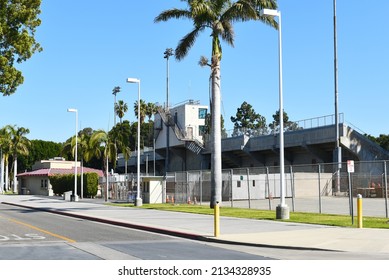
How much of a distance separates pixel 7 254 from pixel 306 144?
161 feet

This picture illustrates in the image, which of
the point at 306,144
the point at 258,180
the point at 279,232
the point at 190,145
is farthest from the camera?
the point at 190,145

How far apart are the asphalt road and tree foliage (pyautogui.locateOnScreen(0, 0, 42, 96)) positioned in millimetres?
13728

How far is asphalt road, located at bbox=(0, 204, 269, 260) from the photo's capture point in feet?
38.0

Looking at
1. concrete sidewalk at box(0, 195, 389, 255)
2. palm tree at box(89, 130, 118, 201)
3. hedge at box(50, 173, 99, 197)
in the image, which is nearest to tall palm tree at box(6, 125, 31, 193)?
hedge at box(50, 173, 99, 197)

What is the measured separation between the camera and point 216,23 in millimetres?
32219

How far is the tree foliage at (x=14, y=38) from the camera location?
95.9ft

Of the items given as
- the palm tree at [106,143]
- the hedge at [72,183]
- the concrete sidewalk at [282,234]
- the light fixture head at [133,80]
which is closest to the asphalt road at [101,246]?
the concrete sidewalk at [282,234]

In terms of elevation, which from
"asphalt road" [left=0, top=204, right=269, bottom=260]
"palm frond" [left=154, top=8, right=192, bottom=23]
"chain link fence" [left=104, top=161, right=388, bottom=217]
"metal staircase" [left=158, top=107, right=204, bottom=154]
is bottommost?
"asphalt road" [left=0, top=204, right=269, bottom=260]

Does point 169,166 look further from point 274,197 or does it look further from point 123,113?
point 274,197

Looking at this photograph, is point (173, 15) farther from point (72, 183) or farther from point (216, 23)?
point (72, 183)

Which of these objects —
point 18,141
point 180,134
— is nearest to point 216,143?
point 180,134

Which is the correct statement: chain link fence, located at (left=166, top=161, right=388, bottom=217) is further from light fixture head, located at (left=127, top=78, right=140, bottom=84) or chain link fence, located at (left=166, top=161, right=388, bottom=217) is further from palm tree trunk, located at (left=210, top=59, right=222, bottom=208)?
light fixture head, located at (left=127, top=78, right=140, bottom=84)

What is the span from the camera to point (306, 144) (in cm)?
5778

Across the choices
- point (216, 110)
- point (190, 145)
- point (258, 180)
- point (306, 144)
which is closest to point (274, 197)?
point (258, 180)
